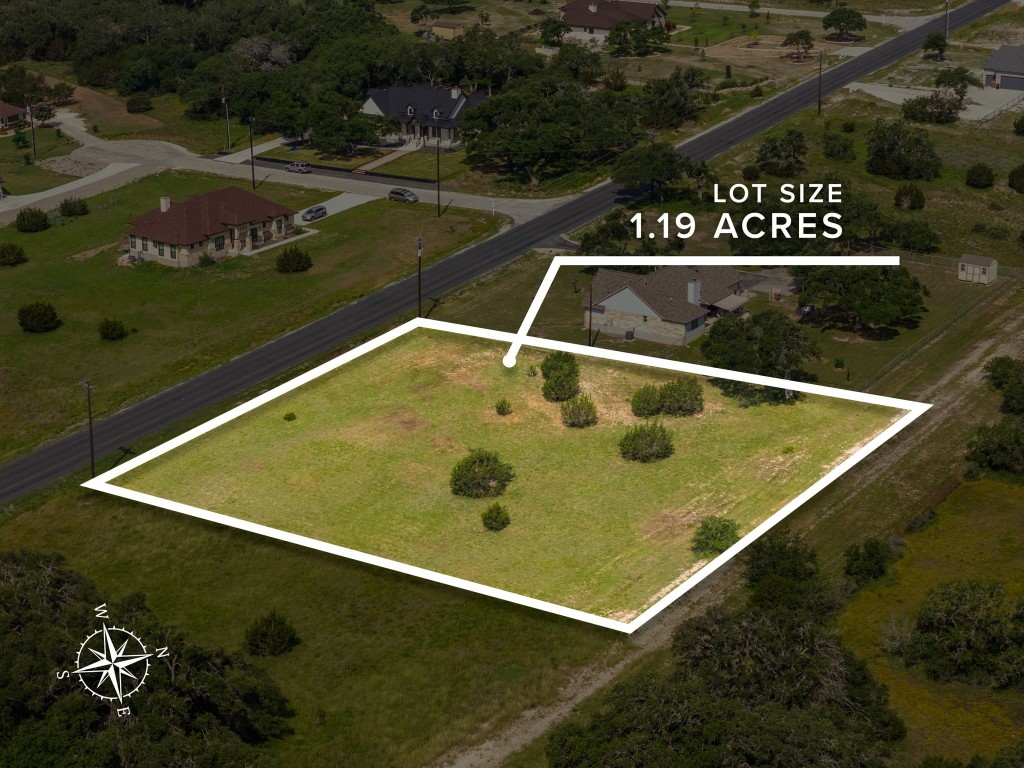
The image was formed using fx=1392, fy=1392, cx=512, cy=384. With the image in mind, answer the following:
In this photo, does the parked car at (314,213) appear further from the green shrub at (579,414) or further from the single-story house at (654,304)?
the green shrub at (579,414)

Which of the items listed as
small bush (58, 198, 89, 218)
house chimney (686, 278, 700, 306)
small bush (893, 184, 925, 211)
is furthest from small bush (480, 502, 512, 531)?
small bush (58, 198, 89, 218)

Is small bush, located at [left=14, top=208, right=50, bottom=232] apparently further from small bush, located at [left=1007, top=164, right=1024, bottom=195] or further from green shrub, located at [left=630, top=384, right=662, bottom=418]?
small bush, located at [left=1007, top=164, right=1024, bottom=195]

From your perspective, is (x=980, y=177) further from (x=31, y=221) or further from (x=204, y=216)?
(x=31, y=221)

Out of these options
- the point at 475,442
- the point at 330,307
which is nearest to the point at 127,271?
the point at 330,307

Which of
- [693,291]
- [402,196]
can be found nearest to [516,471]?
[693,291]

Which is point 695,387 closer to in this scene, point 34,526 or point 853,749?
point 853,749

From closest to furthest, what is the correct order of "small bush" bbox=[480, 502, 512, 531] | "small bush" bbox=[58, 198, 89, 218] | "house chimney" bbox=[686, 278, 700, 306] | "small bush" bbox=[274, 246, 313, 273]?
"small bush" bbox=[480, 502, 512, 531] < "house chimney" bbox=[686, 278, 700, 306] < "small bush" bbox=[274, 246, 313, 273] < "small bush" bbox=[58, 198, 89, 218]

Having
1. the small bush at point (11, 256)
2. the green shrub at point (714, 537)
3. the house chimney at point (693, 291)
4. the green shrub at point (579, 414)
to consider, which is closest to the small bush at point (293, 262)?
the small bush at point (11, 256)
